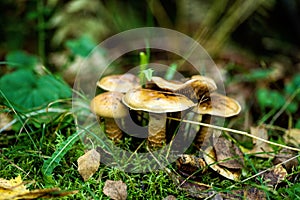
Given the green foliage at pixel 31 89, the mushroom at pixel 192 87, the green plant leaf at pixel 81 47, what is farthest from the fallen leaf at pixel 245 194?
the green plant leaf at pixel 81 47

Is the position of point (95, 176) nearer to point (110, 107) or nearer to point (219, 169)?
point (110, 107)

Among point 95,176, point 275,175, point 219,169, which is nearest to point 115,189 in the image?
point 95,176

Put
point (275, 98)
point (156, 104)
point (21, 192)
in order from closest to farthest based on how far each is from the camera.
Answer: point (21, 192)
point (156, 104)
point (275, 98)

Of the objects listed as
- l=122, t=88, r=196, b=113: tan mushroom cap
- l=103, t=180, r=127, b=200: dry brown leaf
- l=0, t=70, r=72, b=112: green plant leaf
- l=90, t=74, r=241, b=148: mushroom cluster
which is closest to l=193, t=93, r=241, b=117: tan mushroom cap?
l=90, t=74, r=241, b=148: mushroom cluster

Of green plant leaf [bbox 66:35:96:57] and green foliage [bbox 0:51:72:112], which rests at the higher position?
green plant leaf [bbox 66:35:96:57]

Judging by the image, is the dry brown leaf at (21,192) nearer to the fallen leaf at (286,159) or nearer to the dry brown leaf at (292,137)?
the fallen leaf at (286,159)

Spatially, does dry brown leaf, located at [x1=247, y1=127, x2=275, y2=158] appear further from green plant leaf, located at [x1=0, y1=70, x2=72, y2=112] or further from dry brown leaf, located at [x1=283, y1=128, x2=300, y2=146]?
green plant leaf, located at [x1=0, y1=70, x2=72, y2=112]
